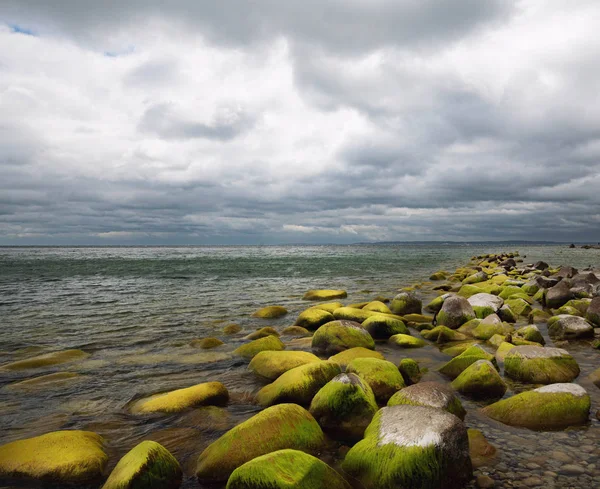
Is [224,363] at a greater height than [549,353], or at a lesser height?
lesser

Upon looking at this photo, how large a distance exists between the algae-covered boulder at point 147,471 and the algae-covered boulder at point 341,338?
5.29 metres

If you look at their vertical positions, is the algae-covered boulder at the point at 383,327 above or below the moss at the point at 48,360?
above

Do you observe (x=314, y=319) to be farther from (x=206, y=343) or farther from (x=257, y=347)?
(x=206, y=343)

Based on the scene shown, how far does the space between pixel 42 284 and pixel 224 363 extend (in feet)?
74.3

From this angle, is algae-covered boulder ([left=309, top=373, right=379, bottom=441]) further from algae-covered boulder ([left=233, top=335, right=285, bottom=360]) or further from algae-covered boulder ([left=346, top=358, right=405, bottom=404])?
algae-covered boulder ([left=233, top=335, right=285, bottom=360])

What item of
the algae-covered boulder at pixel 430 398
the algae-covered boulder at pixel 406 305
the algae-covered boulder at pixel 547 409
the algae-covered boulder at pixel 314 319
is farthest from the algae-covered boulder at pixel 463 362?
the algae-covered boulder at pixel 406 305

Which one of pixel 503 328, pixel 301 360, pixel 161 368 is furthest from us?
pixel 503 328

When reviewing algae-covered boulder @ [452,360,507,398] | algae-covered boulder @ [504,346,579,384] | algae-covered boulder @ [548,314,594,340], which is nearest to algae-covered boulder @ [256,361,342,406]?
algae-covered boulder @ [452,360,507,398]

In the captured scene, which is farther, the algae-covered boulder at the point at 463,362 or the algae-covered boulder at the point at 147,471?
the algae-covered boulder at the point at 463,362

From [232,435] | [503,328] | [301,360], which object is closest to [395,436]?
[232,435]

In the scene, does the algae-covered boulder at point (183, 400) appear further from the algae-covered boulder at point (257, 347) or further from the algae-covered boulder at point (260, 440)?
the algae-covered boulder at point (257, 347)

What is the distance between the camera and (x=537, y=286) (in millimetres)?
17609

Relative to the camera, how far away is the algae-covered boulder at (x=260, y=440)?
402cm

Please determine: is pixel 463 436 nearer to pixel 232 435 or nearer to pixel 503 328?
pixel 232 435
